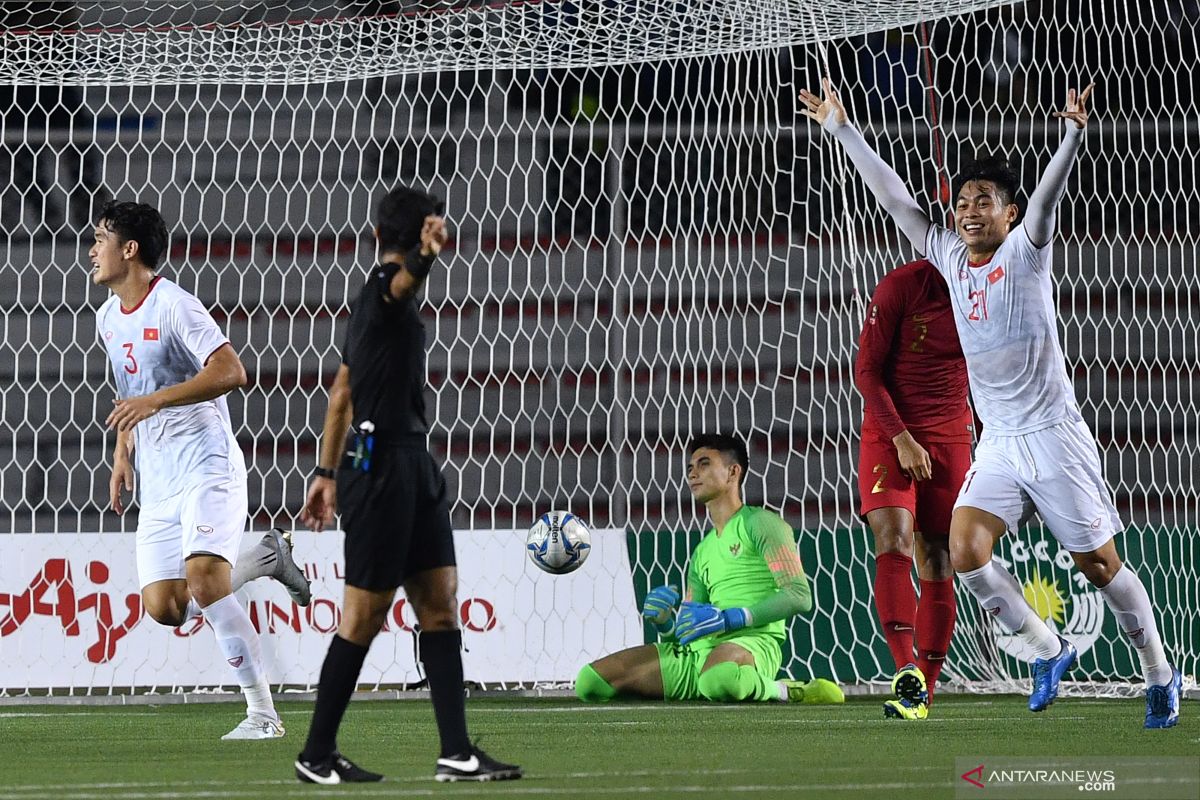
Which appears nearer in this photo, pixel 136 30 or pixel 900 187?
pixel 900 187

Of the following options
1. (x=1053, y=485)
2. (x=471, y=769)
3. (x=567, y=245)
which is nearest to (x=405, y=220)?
(x=471, y=769)

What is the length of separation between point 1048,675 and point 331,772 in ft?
9.51

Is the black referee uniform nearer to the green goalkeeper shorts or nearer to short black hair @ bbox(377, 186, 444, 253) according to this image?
short black hair @ bbox(377, 186, 444, 253)

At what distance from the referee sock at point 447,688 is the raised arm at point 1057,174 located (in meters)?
2.20

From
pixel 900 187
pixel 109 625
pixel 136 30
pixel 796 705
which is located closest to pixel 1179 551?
pixel 796 705

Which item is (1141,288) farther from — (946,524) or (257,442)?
(257,442)

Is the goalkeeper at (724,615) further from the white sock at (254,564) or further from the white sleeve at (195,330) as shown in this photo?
the white sleeve at (195,330)

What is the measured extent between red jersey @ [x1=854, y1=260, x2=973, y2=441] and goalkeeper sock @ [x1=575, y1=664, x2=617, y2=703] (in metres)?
1.83

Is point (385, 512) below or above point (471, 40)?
below

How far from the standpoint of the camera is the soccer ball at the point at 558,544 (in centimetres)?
738

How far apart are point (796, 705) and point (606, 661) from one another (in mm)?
870

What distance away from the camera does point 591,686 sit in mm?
7250

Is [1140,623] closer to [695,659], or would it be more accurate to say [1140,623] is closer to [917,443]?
[917,443]

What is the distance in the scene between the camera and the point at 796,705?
22.9 feet
